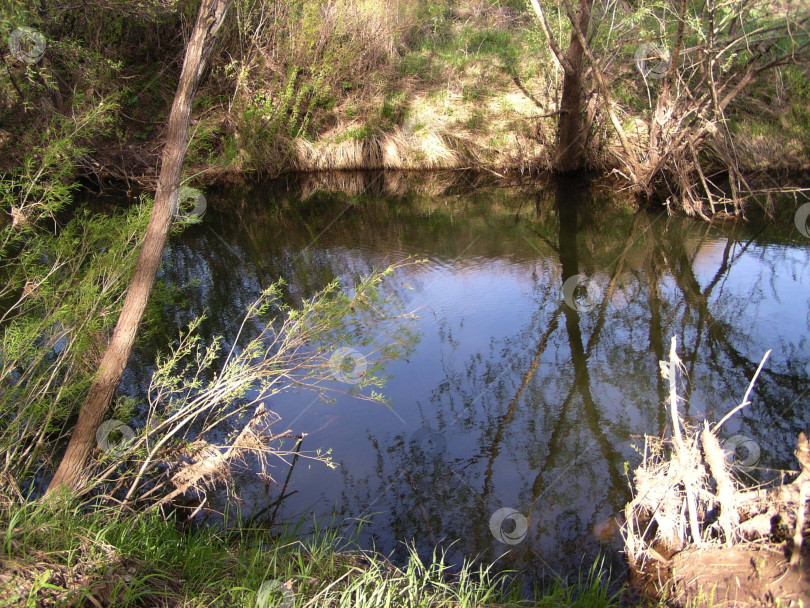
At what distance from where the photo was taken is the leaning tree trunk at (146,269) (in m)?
3.88

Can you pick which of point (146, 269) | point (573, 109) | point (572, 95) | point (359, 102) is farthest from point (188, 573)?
point (359, 102)

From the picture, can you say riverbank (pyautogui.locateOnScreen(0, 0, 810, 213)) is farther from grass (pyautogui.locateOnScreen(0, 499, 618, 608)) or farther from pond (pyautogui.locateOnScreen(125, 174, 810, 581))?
grass (pyautogui.locateOnScreen(0, 499, 618, 608))

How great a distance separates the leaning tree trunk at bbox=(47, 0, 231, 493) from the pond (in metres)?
1.03

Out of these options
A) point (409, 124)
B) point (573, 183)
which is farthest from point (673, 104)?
point (409, 124)

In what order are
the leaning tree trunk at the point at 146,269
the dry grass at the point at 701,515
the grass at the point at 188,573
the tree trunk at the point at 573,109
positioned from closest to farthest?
the grass at the point at 188,573 < the dry grass at the point at 701,515 < the leaning tree trunk at the point at 146,269 < the tree trunk at the point at 573,109

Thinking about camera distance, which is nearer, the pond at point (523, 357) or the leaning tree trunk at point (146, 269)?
the leaning tree trunk at point (146, 269)

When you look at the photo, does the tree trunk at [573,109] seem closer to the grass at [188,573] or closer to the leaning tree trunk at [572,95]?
the leaning tree trunk at [572,95]

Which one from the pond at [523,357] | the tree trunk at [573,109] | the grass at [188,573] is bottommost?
the grass at [188,573]

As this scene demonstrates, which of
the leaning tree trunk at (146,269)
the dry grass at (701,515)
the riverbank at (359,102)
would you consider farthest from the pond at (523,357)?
the riverbank at (359,102)

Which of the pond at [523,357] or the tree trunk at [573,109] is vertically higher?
the tree trunk at [573,109]

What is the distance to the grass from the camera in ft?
9.43

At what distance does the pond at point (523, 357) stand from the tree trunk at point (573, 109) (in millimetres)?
1107

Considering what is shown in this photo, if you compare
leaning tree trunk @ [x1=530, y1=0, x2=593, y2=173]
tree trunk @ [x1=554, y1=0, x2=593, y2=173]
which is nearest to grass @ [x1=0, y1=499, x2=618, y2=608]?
leaning tree trunk @ [x1=530, y1=0, x2=593, y2=173]

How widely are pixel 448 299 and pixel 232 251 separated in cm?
344
